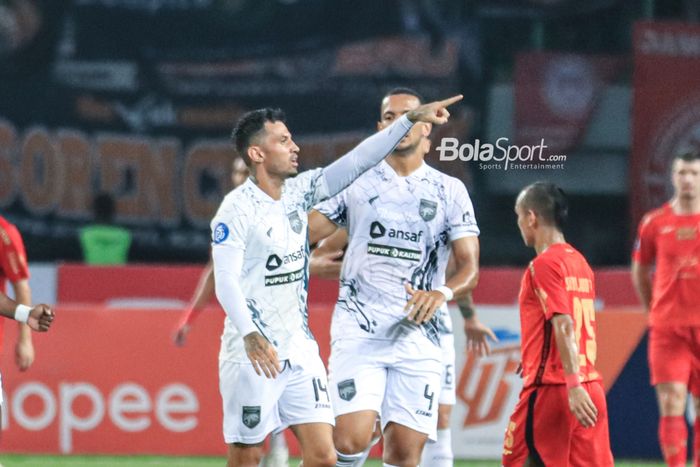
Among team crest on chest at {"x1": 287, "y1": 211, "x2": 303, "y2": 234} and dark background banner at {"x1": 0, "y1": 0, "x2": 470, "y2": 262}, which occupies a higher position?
dark background banner at {"x1": 0, "y1": 0, "x2": 470, "y2": 262}

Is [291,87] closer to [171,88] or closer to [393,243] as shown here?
[171,88]

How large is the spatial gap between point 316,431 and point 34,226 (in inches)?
424

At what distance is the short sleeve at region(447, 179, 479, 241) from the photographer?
7641 mm

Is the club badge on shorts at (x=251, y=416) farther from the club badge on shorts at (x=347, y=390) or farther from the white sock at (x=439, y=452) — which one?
the white sock at (x=439, y=452)

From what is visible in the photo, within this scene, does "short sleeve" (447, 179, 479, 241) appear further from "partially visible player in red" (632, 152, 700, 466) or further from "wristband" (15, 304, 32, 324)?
"partially visible player in red" (632, 152, 700, 466)

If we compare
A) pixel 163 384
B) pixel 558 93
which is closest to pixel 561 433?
pixel 163 384

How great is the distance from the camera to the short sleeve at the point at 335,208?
306 inches

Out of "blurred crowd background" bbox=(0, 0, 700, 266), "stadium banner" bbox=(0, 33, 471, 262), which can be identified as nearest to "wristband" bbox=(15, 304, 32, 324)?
"stadium banner" bbox=(0, 33, 471, 262)

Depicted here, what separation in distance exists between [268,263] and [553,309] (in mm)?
1336

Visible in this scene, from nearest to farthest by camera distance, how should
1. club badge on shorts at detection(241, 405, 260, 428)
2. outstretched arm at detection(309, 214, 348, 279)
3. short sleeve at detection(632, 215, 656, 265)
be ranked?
club badge on shorts at detection(241, 405, 260, 428) → outstretched arm at detection(309, 214, 348, 279) → short sleeve at detection(632, 215, 656, 265)

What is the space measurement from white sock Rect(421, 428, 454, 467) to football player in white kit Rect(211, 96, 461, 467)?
74.3 inches

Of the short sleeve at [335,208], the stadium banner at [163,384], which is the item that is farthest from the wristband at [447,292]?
the stadium banner at [163,384]

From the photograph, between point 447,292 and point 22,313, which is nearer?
point 447,292

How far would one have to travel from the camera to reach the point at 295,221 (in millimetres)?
7199
